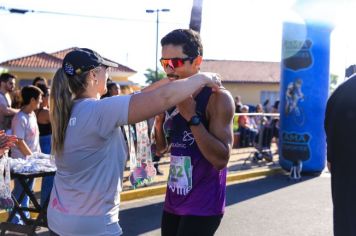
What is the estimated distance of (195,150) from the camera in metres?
2.69

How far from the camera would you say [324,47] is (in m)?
9.16

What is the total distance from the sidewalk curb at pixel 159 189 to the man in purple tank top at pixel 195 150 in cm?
410

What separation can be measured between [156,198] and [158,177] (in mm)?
1279

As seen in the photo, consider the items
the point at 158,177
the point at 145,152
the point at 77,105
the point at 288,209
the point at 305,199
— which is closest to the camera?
the point at 77,105

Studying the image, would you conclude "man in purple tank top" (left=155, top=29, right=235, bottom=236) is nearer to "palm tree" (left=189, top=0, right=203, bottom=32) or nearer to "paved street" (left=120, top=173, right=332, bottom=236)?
"palm tree" (left=189, top=0, right=203, bottom=32)

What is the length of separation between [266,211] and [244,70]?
44.6 m

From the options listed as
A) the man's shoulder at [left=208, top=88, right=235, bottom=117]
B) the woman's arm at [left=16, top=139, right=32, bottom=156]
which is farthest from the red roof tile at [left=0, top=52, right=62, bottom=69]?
the man's shoulder at [left=208, top=88, right=235, bottom=117]

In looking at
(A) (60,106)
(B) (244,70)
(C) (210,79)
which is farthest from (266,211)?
(B) (244,70)

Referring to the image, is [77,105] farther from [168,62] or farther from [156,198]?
[156,198]

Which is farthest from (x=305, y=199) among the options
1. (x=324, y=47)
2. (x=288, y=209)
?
(x=324, y=47)

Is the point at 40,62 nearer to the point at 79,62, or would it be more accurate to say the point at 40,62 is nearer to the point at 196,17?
the point at 196,17

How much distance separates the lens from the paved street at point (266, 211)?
226 inches

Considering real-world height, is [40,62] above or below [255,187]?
above

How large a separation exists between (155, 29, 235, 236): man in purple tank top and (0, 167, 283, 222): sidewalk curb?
4099 mm
